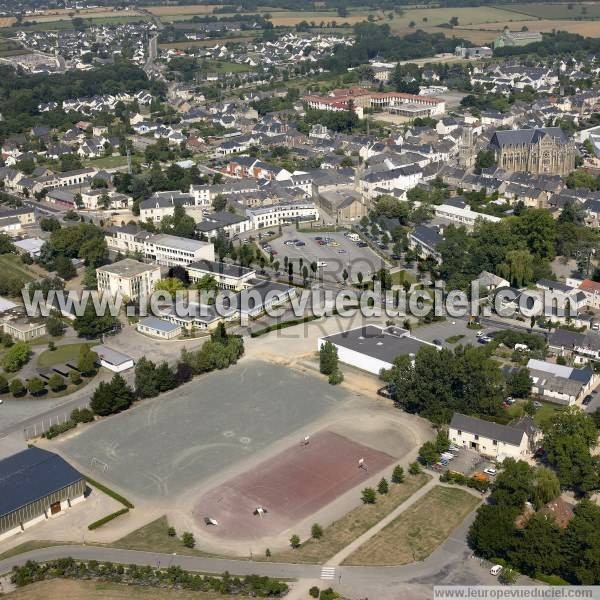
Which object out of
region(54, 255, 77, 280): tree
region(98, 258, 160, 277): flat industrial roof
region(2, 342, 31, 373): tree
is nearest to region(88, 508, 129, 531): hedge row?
region(2, 342, 31, 373): tree

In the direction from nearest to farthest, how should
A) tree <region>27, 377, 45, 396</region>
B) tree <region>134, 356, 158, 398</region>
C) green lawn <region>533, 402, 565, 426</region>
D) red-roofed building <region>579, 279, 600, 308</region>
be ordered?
green lawn <region>533, 402, 565, 426</region> → tree <region>134, 356, 158, 398</region> → tree <region>27, 377, 45, 396</region> → red-roofed building <region>579, 279, 600, 308</region>

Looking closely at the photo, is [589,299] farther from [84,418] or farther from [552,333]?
[84,418]

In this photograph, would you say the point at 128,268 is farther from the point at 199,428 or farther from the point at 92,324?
the point at 199,428

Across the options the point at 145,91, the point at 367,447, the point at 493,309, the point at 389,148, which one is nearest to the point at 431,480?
the point at 367,447

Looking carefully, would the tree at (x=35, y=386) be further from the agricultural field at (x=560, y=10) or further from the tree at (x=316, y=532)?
the agricultural field at (x=560, y=10)

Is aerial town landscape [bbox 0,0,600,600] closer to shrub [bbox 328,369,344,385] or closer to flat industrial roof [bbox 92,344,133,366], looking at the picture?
flat industrial roof [bbox 92,344,133,366]

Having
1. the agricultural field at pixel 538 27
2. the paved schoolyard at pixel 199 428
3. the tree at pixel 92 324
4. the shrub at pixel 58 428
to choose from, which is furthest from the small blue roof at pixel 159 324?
the agricultural field at pixel 538 27

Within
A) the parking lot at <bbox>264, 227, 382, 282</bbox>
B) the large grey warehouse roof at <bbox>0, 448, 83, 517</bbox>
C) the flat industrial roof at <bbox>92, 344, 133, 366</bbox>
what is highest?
the parking lot at <bbox>264, 227, 382, 282</bbox>
